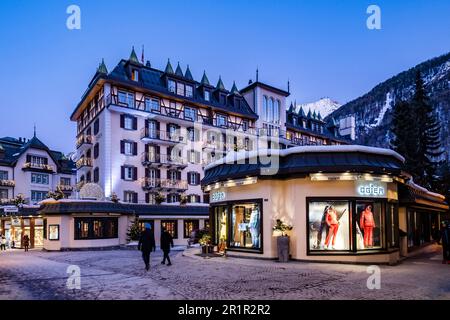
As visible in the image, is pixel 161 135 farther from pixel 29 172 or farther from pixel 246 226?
pixel 246 226

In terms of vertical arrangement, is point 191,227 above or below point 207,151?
below

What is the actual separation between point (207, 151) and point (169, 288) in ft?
118

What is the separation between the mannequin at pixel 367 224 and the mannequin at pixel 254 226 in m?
4.44

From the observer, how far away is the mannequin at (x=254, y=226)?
17.5 meters

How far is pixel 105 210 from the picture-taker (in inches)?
1273

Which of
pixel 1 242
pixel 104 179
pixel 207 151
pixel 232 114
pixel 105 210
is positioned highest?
pixel 232 114

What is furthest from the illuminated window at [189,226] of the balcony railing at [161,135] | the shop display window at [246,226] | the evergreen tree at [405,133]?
the evergreen tree at [405,133]

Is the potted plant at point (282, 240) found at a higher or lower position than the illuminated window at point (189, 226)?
higher

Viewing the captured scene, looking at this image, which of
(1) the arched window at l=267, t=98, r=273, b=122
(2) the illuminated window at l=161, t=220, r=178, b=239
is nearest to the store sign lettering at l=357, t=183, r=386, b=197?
(2) the illuminated window at l=161, t=220, r=178, b=239

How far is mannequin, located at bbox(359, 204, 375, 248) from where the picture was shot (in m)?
16.2

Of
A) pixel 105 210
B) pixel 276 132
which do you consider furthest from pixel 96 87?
pixel 276 132

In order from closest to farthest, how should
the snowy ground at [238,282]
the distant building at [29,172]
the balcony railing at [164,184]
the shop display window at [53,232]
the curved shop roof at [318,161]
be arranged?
the snowy ground at [238,282] < the curved shop roof at [318,161] < the shop display window at [53,232] < the balcony railing at [164,184] < the distant building at [29,172]

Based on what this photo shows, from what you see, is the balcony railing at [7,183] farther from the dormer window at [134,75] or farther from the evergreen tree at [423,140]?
the evergreen tree at [423,140]

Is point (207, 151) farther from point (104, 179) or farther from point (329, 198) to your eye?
point (329, 198)
